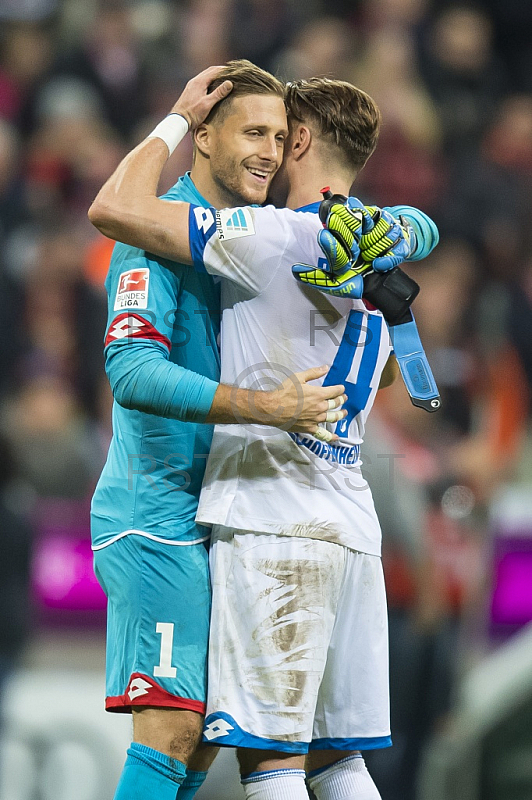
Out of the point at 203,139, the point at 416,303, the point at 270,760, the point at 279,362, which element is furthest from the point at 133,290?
the point at 416,303

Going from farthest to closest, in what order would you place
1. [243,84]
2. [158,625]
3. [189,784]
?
[243,84], [189,784], [158,625]

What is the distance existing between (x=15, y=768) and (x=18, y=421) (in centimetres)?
181

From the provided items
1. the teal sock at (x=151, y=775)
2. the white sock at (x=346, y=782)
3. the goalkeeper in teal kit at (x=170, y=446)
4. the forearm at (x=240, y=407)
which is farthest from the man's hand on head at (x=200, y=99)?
the white sock at (x=346, y=782)

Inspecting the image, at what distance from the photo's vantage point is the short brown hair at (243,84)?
295 cm

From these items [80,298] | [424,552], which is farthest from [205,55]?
[424,552]

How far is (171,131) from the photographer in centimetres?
292

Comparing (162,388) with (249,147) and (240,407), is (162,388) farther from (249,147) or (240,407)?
(249,147)

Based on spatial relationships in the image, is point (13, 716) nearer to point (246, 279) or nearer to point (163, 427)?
point (163, 427)

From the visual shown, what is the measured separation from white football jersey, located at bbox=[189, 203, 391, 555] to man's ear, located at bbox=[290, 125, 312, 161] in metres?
0.21

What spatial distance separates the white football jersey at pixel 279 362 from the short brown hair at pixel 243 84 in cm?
38

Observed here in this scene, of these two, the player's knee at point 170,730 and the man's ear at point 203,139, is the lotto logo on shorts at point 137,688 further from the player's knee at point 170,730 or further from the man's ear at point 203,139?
the man's ear at point 203,139

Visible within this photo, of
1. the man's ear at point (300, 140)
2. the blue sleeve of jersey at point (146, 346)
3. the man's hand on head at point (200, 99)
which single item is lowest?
the blue sleeve of jersey at point (146, 346)

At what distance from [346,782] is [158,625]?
0.64 m

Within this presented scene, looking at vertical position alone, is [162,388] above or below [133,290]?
below
